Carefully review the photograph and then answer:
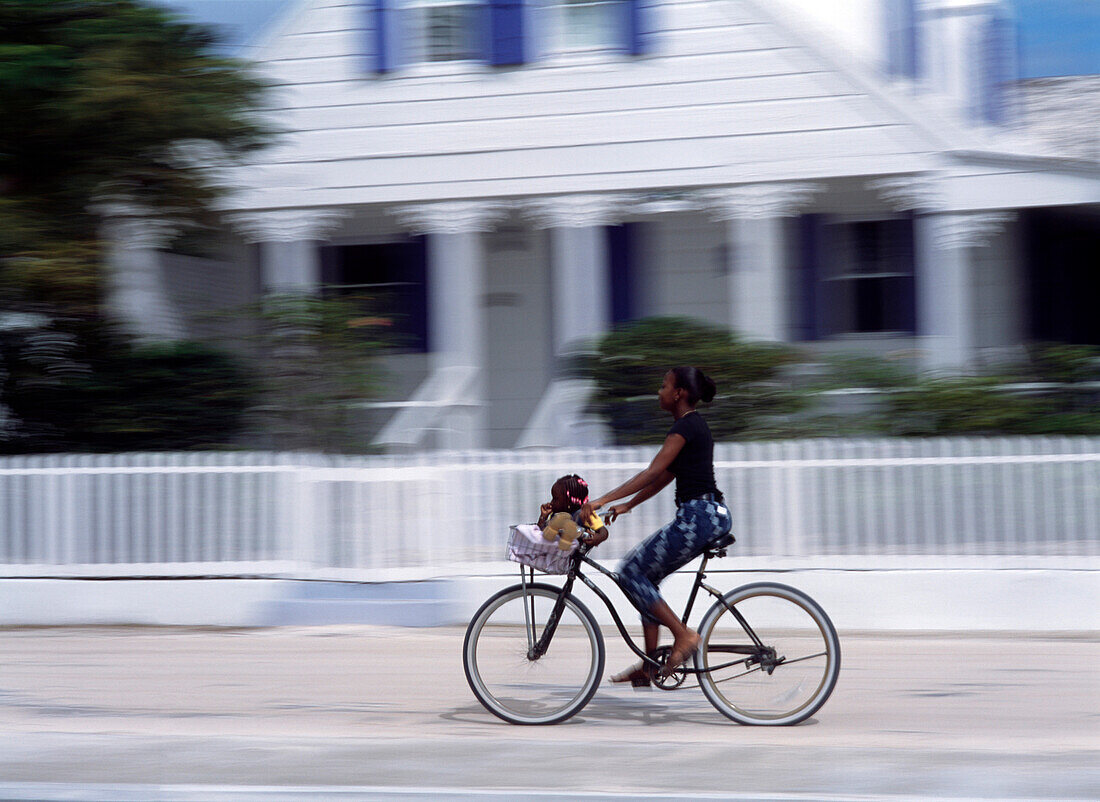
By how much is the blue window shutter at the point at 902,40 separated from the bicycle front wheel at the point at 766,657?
7642 millimetres

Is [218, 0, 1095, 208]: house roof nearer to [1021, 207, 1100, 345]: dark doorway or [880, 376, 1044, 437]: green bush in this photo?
[1021, 207, 1100, 345]: dark doorway

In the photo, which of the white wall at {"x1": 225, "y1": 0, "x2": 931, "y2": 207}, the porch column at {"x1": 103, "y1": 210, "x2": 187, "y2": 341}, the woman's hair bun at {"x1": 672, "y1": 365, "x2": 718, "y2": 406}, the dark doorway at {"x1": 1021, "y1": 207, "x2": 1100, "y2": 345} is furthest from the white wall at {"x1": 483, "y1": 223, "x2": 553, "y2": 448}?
the woman's hair bun at {"x1": 672, "y1": 365, "x2": 718, "y2": 406}

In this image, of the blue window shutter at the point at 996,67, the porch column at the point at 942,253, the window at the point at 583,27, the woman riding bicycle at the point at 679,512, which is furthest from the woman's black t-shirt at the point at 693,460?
the blue window shutter at the point at 996,67

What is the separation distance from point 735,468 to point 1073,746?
3628mm

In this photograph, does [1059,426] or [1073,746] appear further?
[1059,426]

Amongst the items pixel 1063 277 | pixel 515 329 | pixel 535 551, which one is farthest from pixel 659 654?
pixel 1063 277

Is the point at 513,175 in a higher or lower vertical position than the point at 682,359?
higher

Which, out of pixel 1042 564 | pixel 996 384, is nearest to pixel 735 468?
pixel 1042 564

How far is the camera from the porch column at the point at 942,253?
1187cm

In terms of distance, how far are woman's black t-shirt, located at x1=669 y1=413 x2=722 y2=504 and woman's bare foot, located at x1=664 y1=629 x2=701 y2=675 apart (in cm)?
65

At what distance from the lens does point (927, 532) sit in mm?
8688

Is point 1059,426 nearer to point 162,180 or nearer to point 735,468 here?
point 735,468

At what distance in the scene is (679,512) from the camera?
19.8 ft

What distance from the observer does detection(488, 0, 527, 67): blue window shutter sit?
486 inches
